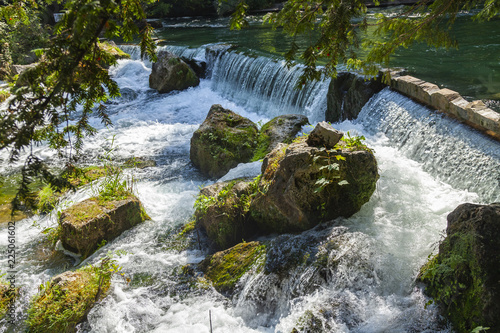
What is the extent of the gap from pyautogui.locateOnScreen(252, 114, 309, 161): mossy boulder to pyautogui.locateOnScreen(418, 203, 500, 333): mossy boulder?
429cm

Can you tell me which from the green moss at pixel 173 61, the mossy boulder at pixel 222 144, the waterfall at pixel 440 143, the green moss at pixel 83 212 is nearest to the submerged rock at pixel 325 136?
the waterfall at pixel 440 143

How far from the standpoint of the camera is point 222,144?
7.71 meters

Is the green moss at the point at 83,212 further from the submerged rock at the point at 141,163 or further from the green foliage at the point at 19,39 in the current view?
the green foliage at the point at 19,39

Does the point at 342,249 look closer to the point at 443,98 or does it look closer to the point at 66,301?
the point at 66,301

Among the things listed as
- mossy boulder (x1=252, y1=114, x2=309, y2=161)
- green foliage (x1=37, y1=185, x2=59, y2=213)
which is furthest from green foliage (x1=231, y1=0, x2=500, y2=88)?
green foliage (x1=37, y1=185, x2=59, y2=213)

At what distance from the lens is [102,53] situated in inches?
98.0

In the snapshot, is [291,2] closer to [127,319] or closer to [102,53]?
[102,53]

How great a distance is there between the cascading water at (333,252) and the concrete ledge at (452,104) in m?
0.18

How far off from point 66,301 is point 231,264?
193 centimetres

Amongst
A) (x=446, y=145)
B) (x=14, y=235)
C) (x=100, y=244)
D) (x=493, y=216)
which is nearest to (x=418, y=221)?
(x=493, y=216)

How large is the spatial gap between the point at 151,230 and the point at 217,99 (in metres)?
8.67

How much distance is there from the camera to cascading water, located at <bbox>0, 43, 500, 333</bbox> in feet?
12.1

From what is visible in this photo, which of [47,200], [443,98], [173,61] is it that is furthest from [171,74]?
[443,98]

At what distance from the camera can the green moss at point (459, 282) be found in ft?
9.96
